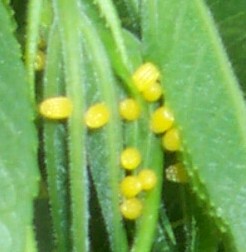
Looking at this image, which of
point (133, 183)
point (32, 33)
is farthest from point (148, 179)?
point (32, 33)

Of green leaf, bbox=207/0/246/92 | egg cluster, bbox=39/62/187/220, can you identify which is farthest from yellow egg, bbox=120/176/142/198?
green leaf, bbox=207/0/246/92

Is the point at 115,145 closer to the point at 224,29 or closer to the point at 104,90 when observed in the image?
the point at 104,90

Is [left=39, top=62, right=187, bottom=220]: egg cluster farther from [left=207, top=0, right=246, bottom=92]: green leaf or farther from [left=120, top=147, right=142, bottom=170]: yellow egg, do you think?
[left=207, top=0, right=246, bottom=92]: green leaf

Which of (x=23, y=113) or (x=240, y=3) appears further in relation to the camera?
(x=240, y=3)

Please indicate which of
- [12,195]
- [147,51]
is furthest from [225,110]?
[12,195]

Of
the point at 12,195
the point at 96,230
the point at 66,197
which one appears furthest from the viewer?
the point at 96,230

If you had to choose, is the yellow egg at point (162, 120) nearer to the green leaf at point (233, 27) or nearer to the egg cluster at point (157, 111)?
the egg cluster at point (157, 111)

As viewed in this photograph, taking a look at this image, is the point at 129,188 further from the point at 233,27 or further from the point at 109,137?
the point at 233,27
